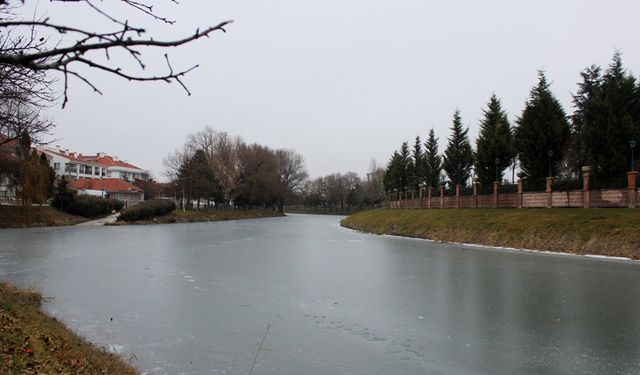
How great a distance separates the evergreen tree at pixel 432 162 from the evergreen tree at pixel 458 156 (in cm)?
702

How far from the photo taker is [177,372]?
494 centimetres

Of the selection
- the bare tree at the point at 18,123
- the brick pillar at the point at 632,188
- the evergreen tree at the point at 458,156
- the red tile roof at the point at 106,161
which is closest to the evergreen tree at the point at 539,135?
the brick pillar at the point at 632,188

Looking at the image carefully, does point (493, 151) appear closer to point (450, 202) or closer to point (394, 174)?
point (450, 202)

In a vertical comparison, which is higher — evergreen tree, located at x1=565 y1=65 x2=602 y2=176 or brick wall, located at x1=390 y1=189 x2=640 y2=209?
evergreen tree, located at x1=565 y1=65 x2=602 y2=176

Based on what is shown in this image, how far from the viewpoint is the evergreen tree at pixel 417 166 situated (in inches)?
2157

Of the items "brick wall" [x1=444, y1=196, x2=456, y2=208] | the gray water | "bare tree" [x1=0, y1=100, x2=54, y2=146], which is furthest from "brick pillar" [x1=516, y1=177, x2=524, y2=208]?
"bare tree" [x1=0, y1=100, x2=54, y2=146]

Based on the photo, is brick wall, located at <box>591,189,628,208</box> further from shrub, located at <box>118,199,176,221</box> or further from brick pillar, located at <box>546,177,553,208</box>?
shrub, located at <box>118,199,176,221</box>

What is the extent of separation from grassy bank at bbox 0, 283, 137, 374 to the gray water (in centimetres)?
50

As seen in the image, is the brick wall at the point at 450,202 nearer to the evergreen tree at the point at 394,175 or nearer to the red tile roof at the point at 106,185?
the evergreen tree at the point at 394,175

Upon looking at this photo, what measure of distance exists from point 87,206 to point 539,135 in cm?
4127

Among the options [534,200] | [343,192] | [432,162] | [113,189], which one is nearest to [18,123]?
[534,200]

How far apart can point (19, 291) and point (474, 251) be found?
15338mm

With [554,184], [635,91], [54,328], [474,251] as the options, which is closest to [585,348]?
[54,328]

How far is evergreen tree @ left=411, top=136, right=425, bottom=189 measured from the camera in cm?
5480
